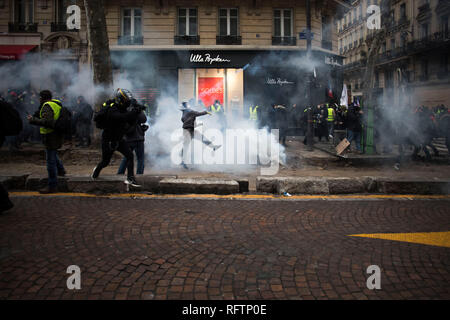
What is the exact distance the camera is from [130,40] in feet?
54.9

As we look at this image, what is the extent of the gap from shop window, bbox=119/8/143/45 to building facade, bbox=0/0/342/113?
0.16ft

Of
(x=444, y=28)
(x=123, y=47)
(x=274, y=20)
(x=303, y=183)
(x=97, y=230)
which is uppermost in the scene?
(x=444, y=28)

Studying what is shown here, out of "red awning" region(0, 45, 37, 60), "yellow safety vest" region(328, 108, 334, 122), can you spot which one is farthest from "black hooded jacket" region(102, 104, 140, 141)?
"red awning" region(0, 45, 37, 60)

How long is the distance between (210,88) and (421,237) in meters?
14.9

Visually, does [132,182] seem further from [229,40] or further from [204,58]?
[229,40]

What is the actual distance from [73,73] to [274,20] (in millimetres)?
11012

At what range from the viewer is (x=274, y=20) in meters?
17.3

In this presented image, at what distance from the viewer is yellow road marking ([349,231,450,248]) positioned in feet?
10.4

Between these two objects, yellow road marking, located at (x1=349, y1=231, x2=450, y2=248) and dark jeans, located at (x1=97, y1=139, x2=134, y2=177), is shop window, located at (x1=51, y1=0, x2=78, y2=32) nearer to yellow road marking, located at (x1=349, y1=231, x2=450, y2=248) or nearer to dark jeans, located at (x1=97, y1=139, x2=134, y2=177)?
dark jeans, located at (x1=97, y1=139, x2=134, y2=177)

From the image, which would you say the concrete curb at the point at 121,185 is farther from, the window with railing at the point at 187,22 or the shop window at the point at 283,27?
the shop window at the point at 283,27

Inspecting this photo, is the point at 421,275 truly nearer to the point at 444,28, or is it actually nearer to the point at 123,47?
the point at 123,47

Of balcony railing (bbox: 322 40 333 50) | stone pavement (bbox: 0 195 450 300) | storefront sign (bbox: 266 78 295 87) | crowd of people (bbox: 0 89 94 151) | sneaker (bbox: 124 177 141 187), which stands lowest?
stone pavement (bbox: 0 195 450 300)

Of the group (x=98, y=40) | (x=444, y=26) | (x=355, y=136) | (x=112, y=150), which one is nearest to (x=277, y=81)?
(x=355, y=136)
